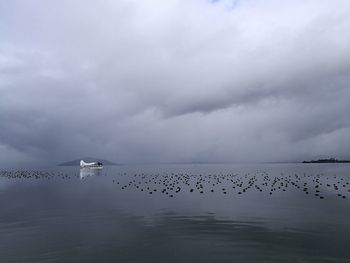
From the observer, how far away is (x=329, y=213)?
115 ft

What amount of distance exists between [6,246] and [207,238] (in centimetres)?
1460

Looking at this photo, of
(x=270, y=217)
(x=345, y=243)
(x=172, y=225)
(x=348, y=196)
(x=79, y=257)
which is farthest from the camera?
(x=348, y=196)

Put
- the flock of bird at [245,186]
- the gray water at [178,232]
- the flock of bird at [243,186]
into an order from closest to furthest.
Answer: the gray water at [178,232]
the flock of bird at [245,186]
the flock of bird at [243,186]

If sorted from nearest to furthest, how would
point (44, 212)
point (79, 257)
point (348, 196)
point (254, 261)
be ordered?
point (254, 261) < point (79, 257) < point (44, 212) < point (348, 196)

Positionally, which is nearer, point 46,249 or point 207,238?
point 46,249

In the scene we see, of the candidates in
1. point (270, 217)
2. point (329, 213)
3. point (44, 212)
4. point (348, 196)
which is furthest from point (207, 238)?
point (348, 196)

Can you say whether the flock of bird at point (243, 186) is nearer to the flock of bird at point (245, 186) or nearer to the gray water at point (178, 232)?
the flock of bird at point (245, 186)

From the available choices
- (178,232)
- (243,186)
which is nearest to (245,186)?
(243,186)

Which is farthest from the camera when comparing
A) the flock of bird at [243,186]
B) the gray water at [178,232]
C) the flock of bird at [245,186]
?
the flock of bird at [243,186]

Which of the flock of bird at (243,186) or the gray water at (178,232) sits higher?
the flock of bird at (243,186)

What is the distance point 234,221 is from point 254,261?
12203 millimetres

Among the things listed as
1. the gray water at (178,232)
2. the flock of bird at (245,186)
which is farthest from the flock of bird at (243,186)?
the gray water at (178,232)

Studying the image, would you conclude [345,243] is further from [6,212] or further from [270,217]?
[6,212]

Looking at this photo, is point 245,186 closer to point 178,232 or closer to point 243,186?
point 243,186
